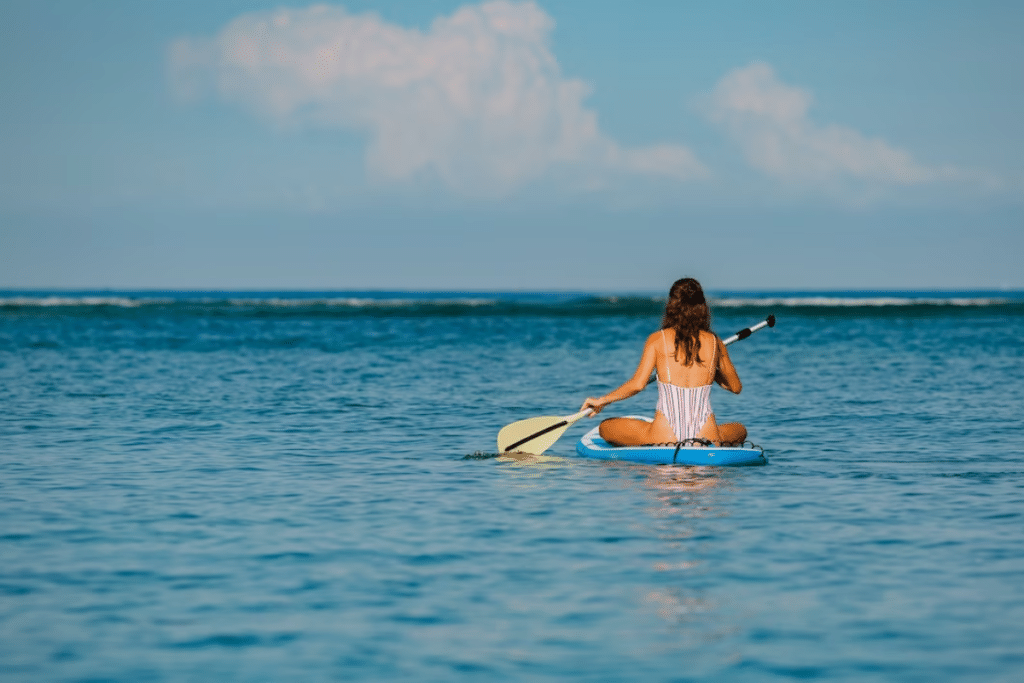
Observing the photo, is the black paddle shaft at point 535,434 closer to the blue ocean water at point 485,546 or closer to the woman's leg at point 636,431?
the blue ocean water at point 485,546

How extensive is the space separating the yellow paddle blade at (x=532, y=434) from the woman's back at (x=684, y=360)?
169 cm

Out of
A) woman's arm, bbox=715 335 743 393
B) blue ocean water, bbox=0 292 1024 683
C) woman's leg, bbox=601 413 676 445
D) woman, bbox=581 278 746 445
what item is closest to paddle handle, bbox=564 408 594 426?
woman's leg, bbox=601 413 676 445

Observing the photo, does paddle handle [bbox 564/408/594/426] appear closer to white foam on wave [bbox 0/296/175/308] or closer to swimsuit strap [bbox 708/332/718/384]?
swimsuit strap [bbox 708/332/718/384]

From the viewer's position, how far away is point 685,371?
12.1 meters

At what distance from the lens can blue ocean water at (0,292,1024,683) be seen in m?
6.06

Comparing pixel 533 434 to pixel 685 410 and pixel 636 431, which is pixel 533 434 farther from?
pixel 685 410

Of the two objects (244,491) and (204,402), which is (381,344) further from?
(244,491)

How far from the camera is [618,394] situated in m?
12.4

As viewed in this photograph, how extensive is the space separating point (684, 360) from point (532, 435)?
2367 millimetres

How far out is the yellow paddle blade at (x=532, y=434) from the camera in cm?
1344

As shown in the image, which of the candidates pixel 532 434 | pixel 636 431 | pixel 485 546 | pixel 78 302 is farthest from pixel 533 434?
pixel 78 302

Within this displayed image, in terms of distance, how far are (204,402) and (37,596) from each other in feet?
41.7

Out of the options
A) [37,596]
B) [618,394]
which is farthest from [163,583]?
[618,394]

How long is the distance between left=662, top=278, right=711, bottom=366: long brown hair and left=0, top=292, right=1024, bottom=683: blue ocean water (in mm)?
1324
